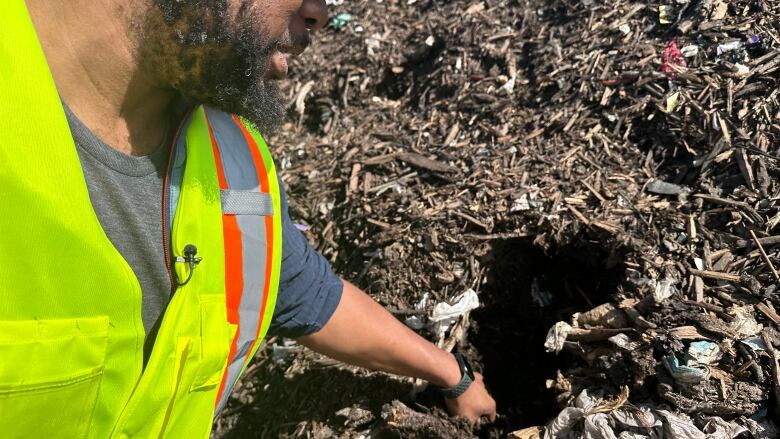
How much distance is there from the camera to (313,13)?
201cm

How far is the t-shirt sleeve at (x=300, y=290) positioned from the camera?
226 centimetres

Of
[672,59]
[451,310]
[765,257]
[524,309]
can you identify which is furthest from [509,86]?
[765,257]

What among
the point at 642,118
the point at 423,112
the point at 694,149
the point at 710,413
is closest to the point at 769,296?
the point at 710,413

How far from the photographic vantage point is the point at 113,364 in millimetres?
1596

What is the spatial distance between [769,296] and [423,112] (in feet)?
6.84

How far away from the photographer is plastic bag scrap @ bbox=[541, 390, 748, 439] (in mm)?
2119

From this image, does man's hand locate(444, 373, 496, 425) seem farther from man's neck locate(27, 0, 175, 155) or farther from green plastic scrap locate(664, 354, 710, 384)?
man's neck locate(27, 0, 175, 155)

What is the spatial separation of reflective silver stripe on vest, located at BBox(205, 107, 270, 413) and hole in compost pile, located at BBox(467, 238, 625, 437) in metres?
1.32

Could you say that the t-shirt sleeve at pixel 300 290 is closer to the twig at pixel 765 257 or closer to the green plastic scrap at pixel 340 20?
the twig at pixel 765 257

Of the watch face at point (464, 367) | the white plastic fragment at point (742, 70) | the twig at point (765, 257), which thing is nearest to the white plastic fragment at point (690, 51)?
the white plastic fragment at point (742, 70)

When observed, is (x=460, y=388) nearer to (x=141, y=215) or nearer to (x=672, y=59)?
(x=141, y=215)

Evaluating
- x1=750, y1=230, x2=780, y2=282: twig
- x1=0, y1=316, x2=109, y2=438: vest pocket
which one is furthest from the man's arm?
x1=750, y1=230, x2=780, y2=282: twig

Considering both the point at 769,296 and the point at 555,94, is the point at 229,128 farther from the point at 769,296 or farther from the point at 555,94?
the point at 769,296

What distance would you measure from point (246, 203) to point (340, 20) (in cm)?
299
